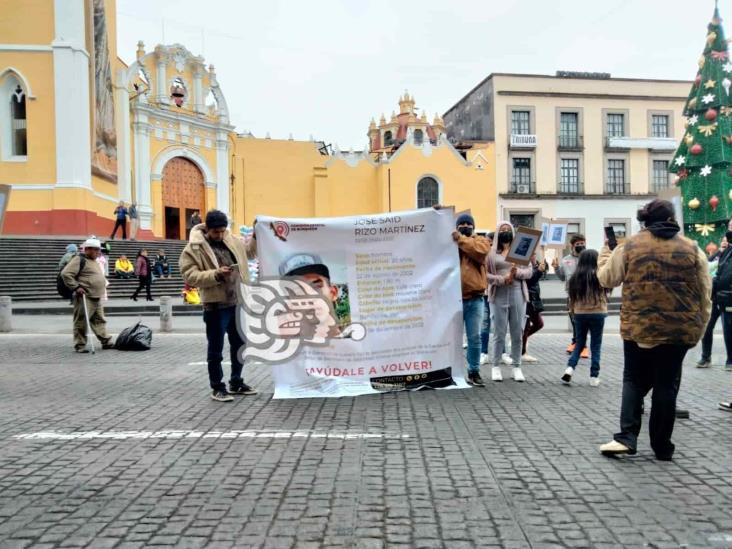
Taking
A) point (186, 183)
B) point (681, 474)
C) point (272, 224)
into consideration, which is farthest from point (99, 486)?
point (186, 183)

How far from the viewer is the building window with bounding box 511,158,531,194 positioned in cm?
4253

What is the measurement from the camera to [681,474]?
172 inches

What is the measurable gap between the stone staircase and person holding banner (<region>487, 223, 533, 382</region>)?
16.7 meters

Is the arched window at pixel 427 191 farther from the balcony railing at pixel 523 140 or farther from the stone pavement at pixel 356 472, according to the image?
the stone pavement at pixel 356 472

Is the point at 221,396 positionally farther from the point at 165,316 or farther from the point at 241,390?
the point at 165,316

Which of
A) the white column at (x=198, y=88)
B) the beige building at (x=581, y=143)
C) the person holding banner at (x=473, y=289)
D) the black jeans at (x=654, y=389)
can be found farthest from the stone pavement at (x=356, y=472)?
the beige building at (x=581, y=143)

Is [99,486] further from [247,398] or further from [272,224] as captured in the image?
[272,224]

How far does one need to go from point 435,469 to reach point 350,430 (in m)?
1.21

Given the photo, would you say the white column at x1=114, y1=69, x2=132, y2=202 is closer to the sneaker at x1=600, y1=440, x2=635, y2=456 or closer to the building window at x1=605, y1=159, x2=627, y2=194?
the building window at x1=605, y1=159, x2=627, y2=194

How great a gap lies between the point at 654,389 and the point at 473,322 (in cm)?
279

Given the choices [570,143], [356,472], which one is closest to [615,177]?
[570,143]

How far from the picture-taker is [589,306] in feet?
25.2

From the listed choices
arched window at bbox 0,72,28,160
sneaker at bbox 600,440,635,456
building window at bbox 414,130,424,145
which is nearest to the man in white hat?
sneaker at bbox 600,440,635,456

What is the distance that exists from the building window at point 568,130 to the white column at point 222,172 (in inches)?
838
